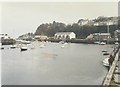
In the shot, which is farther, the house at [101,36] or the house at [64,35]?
the house at [64,35]

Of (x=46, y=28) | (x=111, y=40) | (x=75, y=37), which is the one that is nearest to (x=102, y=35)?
(x=111, y=40)

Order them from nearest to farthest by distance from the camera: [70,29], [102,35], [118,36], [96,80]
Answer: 1. [96,80]
2. [118,36]
3. [102,35]
4. [70,29]

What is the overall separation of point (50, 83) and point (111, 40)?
19.9 metres

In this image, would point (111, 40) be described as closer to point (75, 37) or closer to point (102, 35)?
point (102, 35)

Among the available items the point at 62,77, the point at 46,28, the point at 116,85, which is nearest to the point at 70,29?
the point at 46,28

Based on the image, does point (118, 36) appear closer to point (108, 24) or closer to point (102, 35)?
point (102, 35)

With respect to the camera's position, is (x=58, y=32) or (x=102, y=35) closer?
(x=102, y=35)

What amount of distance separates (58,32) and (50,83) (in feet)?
90.5

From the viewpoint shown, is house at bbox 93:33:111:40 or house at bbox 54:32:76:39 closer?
house at bbox 93:33:111:40

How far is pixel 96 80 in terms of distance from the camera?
19.5 ft

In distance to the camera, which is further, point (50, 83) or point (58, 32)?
point (58, 32)

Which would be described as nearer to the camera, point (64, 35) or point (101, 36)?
point (101, 36)

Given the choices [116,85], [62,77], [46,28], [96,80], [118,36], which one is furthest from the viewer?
[46,28]

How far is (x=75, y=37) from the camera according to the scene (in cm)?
2998
